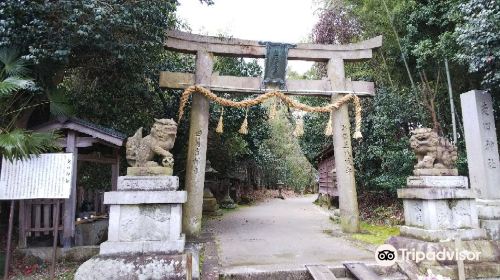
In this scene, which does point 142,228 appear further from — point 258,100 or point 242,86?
point 242,86

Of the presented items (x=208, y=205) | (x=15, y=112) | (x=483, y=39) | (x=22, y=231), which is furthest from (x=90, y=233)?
(x=483, y=39)

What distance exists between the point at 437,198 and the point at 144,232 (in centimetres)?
515

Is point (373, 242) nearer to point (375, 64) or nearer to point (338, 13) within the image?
point (375, 64)

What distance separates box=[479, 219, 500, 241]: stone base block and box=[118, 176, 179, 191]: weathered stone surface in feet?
19.8

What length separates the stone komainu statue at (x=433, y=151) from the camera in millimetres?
6241

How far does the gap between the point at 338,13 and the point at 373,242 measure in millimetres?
9637

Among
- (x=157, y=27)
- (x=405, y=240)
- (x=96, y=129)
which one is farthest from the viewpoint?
(x=157, y=27)

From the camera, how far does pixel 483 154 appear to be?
6938mm

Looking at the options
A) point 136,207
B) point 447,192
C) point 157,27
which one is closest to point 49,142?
point 136,207

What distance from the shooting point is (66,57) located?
20.6 feet

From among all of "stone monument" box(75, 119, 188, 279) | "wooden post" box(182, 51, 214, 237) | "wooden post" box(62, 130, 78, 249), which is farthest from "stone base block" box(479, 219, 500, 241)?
"wooden post" box(62, 130, 78, 249)

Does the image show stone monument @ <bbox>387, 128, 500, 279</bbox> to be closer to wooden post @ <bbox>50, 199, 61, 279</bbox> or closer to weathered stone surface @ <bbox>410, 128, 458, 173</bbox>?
weathered stone surface @ <bbox>410, 128, 458, 173</bbox>

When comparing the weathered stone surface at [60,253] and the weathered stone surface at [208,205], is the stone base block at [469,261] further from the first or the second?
the weathered stone surface at [208,205]

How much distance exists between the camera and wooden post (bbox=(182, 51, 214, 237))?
28.2 ft
